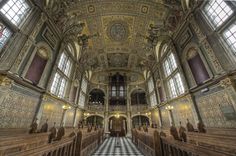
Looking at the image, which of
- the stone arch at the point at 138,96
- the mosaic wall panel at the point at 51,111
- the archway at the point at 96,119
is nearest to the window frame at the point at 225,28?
the mosaic wall panel at the point at 51,111

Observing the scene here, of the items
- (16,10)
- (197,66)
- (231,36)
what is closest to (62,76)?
(16,10)

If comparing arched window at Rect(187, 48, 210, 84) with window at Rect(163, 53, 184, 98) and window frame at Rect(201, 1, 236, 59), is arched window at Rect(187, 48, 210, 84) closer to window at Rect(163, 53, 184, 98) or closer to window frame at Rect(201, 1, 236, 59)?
window frame at Rect(201, 1, 236, 59)

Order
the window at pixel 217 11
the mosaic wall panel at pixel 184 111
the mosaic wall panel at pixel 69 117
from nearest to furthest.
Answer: the window at pixel 217 11 < the mosaic wall panel at pixel 184 111 < the mosaic wall panel at pixel 69 117

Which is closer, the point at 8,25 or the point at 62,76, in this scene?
the point at 8,25

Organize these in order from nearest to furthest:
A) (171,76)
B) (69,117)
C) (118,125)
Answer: (171,76), (69,117), (118,125)

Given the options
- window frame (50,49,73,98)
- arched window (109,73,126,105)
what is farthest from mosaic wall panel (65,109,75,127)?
arched window (109,73,126,105)

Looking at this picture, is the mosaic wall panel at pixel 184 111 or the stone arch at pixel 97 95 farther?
the stone arch at pixel 97 95

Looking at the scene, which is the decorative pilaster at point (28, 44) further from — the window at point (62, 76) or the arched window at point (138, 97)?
the arched window at point (138, 97)

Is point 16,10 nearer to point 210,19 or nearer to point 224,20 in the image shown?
point 210,19

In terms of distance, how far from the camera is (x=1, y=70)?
629cm

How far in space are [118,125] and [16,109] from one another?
17577 mm

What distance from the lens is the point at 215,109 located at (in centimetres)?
771

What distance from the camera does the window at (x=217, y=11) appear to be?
7.20 m

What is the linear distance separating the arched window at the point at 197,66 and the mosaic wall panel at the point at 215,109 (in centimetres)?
144
